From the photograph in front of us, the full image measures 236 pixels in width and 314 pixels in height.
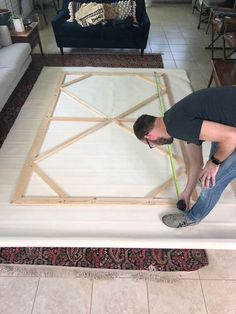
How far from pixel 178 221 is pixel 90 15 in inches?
143

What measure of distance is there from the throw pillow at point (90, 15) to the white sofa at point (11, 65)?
1.02 m

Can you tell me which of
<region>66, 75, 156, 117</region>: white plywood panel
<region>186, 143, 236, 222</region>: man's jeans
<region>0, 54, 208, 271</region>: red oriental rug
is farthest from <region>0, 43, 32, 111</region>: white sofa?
<region>186, 143, 236, 222</region>: man's jeans

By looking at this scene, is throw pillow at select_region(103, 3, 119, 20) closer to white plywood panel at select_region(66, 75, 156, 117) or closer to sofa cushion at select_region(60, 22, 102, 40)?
Answer: sofa cushion at select_region(60, 22, 102, 40)

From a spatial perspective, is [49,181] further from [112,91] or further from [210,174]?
[112,91]

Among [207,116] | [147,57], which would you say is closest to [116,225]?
[207,116]

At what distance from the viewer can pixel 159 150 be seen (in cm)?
257

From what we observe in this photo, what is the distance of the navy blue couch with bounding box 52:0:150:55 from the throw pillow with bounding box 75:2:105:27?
0.08 meters

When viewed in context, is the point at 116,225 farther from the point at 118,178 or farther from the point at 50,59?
the point at 50,59

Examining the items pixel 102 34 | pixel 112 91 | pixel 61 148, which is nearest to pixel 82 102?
pixel 112 91

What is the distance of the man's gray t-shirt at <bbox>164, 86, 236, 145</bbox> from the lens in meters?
1.37

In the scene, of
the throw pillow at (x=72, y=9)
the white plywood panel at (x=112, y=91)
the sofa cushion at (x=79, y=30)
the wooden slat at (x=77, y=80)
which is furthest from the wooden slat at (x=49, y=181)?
the throw pillow at (x=72, y=9)

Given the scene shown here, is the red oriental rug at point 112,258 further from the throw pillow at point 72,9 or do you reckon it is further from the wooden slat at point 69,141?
the throw pillow at point 72,9

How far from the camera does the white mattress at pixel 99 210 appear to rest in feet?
6.02

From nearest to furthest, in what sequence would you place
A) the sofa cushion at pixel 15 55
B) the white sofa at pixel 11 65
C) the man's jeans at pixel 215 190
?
the man's jeans at pixel 215 190 < the white sofa at pixel 11 65 < the sofa cushion at pixel 15 55
